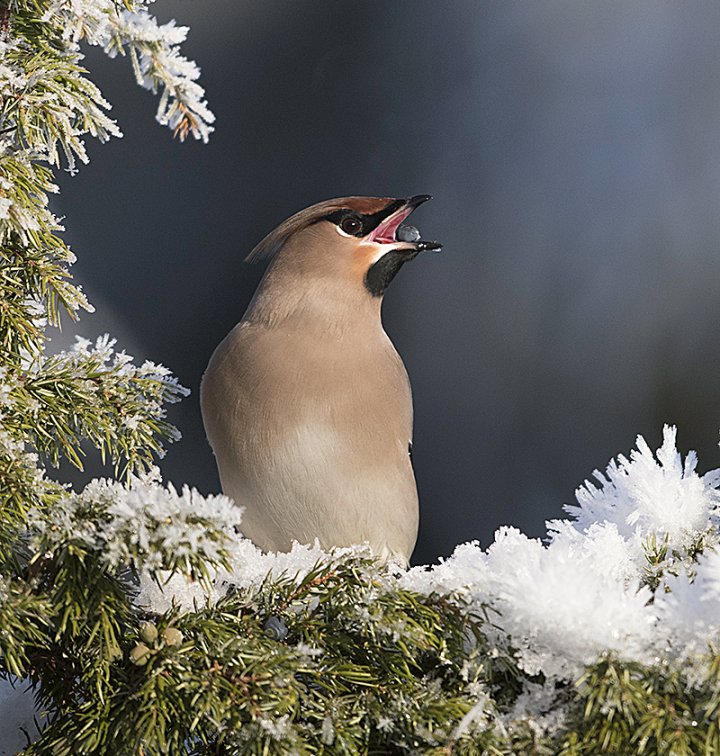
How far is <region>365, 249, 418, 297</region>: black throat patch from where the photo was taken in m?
1.39

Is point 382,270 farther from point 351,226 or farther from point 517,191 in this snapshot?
point 517,191

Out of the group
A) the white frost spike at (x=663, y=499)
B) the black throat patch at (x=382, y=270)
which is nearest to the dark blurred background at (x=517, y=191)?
the black throat patch at (x=382, y=270)

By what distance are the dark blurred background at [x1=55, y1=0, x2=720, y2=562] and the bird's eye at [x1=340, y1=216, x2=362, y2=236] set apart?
150 cm

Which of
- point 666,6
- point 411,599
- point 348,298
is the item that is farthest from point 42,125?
point 666,6

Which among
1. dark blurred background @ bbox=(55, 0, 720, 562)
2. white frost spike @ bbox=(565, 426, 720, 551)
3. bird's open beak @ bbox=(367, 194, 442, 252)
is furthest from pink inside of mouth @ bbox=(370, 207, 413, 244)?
dark blurred background @ bbox=(55, 0, 720, 562)

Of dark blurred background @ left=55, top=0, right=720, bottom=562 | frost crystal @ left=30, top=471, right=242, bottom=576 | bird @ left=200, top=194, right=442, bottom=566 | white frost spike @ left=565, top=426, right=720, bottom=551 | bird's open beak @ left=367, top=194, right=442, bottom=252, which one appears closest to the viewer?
frost crystal @ left=30, top=471, right=242, bottom=576

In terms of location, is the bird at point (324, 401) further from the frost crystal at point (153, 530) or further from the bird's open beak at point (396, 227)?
the frost crystal at point (153, 530)

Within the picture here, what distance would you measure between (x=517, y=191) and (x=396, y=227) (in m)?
2.02

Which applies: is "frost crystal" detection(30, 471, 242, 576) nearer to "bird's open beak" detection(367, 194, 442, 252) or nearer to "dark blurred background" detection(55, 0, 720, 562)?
"bird's open beak" detection(367, 194, 442, 252)

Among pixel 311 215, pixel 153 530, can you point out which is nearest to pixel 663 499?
pixel 153 530

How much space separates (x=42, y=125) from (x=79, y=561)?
32 centimetres

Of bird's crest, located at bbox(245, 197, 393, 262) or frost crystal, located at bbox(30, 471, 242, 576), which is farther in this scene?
bird's crest, located at bbox(245, 197, 393, 262)

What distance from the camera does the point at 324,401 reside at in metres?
1.20

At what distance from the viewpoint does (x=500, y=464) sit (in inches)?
129
